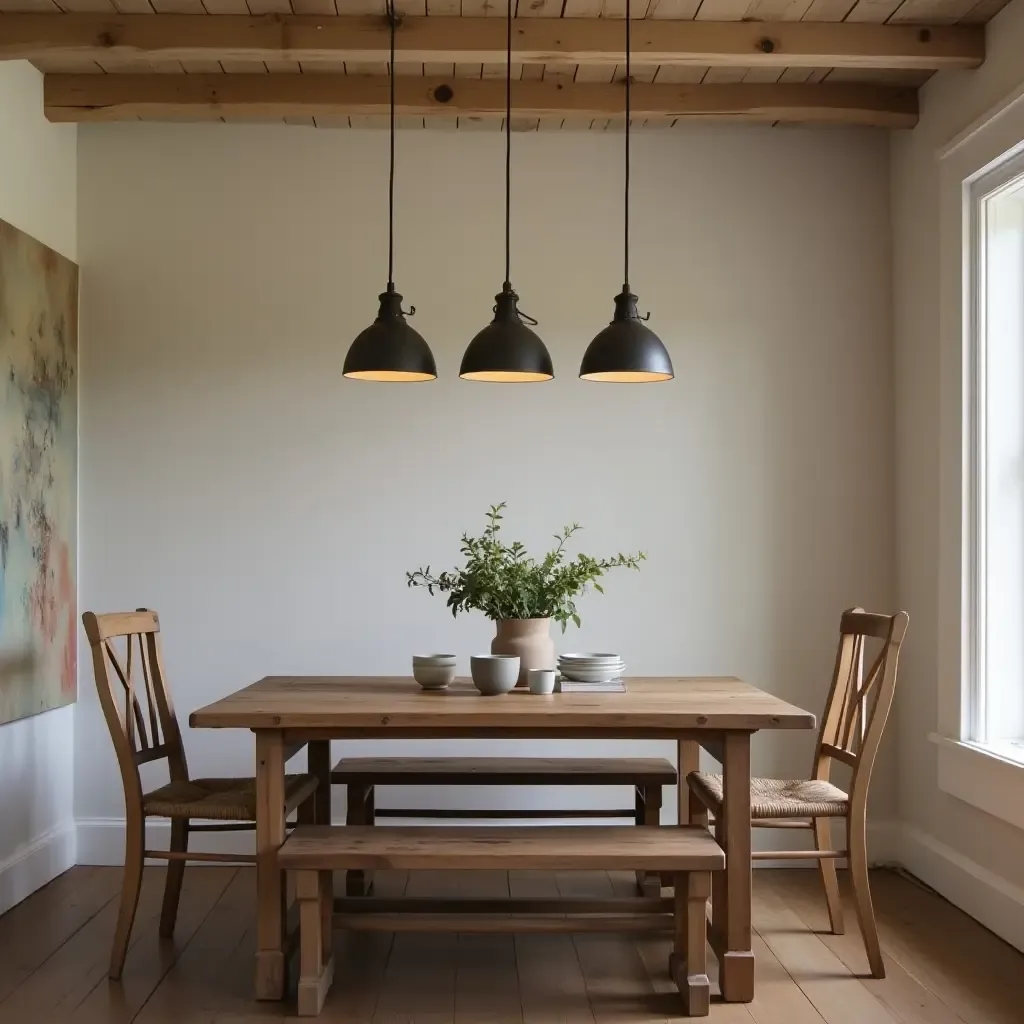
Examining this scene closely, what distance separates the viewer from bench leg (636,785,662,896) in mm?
3771

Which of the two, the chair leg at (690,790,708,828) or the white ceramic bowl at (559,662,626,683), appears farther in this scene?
the chair leg at (690,790,708,828)

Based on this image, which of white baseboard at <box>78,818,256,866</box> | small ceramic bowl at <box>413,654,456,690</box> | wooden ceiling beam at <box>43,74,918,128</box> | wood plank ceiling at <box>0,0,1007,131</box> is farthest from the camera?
white baseboard at <box>78,818,256,866</box>

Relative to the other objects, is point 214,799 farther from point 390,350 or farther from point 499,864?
point 390,350

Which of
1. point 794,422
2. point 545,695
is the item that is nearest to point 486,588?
point 545,695

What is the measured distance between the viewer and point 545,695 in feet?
10.5

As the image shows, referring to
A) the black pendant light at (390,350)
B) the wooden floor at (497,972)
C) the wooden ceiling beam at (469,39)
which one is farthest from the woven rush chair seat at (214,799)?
the wooden ceiling beam at (469,39)

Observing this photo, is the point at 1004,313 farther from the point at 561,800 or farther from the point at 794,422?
the point at 561,800

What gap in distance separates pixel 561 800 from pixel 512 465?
4.21ft

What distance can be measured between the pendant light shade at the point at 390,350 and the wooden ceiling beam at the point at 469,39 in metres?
0.94

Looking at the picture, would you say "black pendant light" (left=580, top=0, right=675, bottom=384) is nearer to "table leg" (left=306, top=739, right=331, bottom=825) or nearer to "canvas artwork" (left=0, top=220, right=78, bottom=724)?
"table leg" (left=306, top=739, right=331, bottom=825)

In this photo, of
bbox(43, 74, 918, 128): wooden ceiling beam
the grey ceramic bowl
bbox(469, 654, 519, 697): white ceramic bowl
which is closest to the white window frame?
bbox(43, 74, 918, 128): wooden ceiling beam

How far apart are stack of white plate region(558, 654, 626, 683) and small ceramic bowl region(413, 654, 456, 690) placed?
35 centimetres

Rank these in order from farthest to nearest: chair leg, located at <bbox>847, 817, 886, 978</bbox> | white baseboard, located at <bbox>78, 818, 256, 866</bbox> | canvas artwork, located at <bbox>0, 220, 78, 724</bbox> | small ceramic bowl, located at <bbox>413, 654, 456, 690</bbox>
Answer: white baseboard, located at <bbox>78, 818, 256, 866</bbox> < canvas artwork, located at <bbox>0, 220, 78, 724</bbox> < small ceramic bowl, located at <bbox>413, 654, 456, 690</bbox> < chair leg, located at <bbox>847, 817, 886, 978</bbox>

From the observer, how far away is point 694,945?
2.89m
